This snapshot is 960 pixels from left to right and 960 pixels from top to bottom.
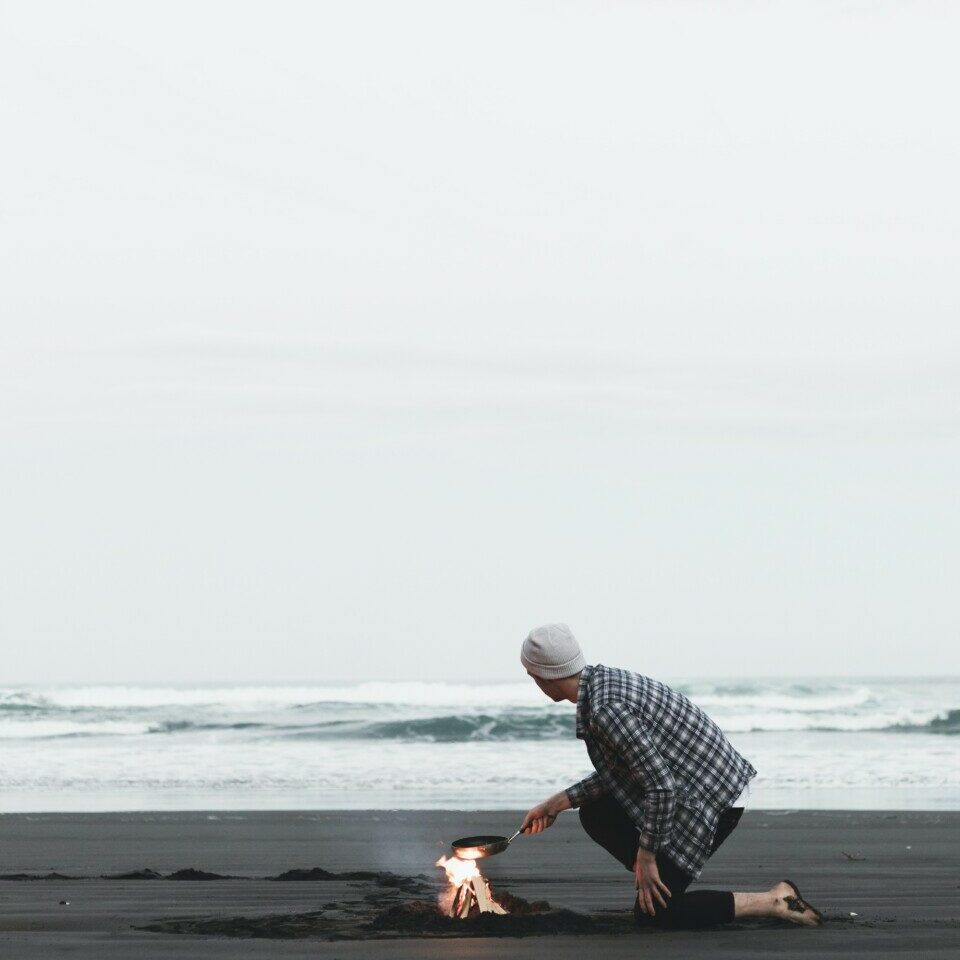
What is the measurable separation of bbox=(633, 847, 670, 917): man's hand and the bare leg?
0.36 metres

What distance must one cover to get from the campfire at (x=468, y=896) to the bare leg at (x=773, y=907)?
0.92 meters

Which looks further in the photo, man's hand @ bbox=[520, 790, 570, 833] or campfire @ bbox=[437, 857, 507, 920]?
campfire @ bbox=[437, 857, 507, 920]

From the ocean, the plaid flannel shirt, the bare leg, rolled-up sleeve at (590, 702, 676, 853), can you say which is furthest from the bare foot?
the ocean

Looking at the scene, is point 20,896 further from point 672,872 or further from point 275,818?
point 275,818

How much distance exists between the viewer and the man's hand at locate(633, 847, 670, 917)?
16.2 ft

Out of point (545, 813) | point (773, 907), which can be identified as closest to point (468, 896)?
point (545, 813)

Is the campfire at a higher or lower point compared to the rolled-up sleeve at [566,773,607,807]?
lower

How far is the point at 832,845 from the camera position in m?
9.50

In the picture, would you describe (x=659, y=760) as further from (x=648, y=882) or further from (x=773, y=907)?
(x=773, y=907)

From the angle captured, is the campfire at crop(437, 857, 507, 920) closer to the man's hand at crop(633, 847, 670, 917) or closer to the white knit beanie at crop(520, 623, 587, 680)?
the man's hand at crop(633, 847, 670, 917)

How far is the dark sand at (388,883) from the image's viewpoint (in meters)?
4.99

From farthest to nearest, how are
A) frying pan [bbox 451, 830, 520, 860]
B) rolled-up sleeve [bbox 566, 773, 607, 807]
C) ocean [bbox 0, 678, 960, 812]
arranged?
ocean [bbox 0, 678, 960, 812] → rolled-up sleeve [bbox 566, 773, 607, 807] → frying pan [bbox 451, 830, 520, 860]

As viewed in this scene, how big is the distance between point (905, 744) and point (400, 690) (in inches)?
871

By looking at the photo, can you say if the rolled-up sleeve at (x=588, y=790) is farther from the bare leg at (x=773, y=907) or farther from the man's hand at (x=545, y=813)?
the bare leg at (x=773, y=907)
